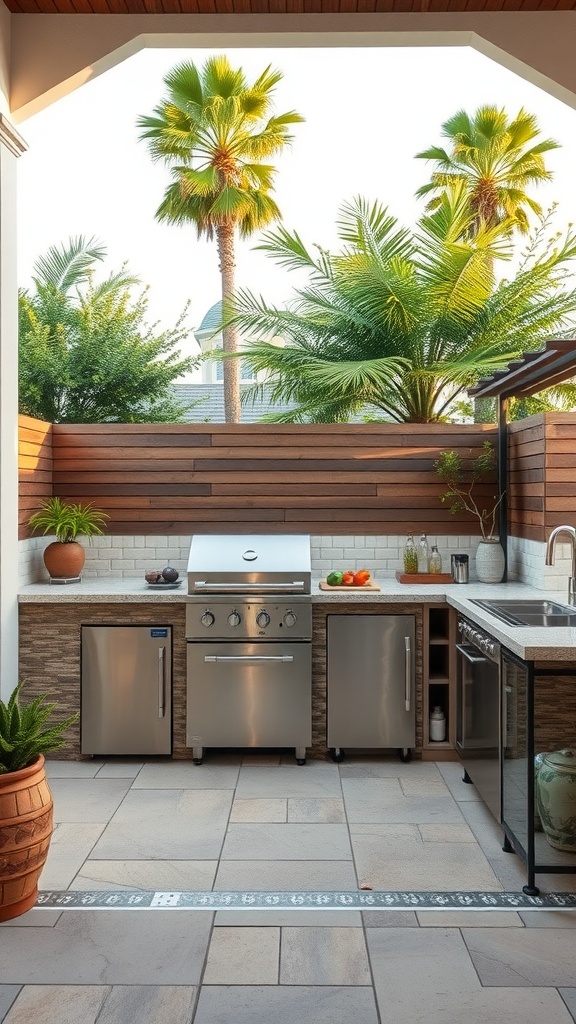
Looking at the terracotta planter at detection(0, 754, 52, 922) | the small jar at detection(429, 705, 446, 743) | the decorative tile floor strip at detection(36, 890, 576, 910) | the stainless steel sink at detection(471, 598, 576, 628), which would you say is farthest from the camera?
the small jar at detection(429, 705, 446, 743)

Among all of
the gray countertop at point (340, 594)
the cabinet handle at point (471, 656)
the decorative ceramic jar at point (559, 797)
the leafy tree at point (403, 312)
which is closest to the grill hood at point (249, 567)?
the gray countertop at point (340, 594)

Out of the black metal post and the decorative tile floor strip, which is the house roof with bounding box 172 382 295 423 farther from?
the decorative tile floor strip

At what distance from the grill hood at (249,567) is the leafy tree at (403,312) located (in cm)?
192

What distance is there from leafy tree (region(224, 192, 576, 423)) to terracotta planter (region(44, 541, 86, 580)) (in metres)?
2.34

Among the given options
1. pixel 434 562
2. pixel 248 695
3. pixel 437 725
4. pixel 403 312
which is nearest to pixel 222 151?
pixel 403 312

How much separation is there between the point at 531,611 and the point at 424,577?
3.25 feet

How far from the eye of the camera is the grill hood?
4.26 metres

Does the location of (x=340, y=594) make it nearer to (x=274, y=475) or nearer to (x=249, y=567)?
(x=249, y=567)

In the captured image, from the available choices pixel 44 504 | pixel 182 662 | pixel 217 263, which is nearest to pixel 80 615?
pixel 182 662

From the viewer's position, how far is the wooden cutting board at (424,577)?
467 centimetres

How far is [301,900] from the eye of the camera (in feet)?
9.04

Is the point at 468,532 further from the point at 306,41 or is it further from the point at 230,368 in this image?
the point at 230,368

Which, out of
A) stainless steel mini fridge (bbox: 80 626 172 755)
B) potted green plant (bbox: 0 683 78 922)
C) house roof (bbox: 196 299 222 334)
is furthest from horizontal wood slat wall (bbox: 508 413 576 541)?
house roof (bbox: 196 299 222 334)

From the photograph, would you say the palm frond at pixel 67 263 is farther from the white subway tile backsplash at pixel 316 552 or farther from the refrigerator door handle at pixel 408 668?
the refrigerator door handle at pixel 408 668
